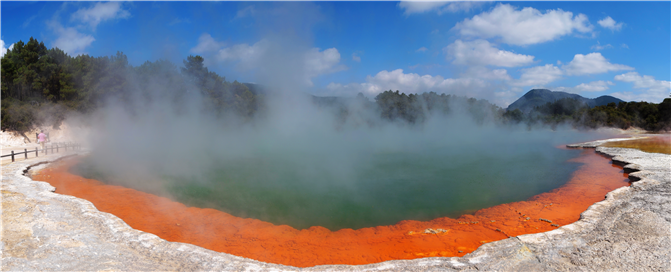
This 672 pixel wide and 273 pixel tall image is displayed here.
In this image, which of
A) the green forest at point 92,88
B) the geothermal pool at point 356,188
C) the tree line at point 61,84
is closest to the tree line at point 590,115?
the green forest at point 92,88

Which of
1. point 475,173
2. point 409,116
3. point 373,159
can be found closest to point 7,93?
point 373,159

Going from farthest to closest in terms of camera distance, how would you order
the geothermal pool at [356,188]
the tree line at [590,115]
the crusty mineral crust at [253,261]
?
the tree line at [590,115], the geothermal pool at [356,188], the crusty mineral crust at [253,261]

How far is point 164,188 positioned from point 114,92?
1632 centimetres

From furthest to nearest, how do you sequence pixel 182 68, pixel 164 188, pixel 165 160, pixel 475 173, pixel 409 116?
pixel 409 116, pixel 182 68, pixel 165 160, pixel 475 173, pixel 164 188

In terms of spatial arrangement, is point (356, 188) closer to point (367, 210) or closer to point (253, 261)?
point (367, 210)

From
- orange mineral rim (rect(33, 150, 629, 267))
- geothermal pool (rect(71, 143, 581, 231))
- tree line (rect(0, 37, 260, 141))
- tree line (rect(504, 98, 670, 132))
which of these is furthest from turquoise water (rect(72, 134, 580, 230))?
tree line (rect(0, 37, 260, 141))

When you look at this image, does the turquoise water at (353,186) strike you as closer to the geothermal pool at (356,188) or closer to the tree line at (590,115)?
the geothermal pool at (356,188)

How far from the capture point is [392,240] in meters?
4.96

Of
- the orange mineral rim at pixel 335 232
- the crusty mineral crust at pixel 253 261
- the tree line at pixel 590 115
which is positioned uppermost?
the tree line at pixel 590 115

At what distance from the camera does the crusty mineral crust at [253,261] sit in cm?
331

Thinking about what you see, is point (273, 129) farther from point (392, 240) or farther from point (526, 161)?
point (392, 240)

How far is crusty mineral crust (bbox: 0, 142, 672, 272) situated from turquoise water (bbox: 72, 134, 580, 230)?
2.37 m

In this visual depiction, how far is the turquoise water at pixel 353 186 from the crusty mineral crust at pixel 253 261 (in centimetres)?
237

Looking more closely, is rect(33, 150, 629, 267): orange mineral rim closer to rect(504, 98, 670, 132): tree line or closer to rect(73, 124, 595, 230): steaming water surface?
rect(73, 124, 595, 230): steaming water surface
